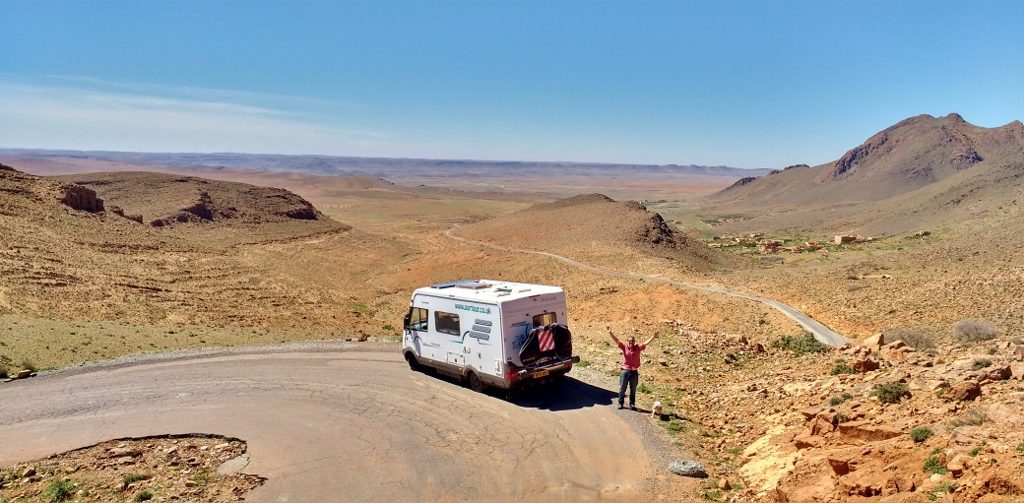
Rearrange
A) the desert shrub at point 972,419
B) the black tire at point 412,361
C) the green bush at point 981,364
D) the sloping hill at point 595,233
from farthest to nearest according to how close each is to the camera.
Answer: the sloping hill at point 595,233, the black tire at point 412,361, the green bush at point 981,364, the desert shrub at point 972,419

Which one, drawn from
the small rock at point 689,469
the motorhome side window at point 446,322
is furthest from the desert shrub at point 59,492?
the small rock at point 689,469

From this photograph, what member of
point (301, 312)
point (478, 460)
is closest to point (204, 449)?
point (478, 460)

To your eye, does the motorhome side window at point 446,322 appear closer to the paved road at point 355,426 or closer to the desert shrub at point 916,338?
the paved road at point 355,426

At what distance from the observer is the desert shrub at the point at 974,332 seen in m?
17.9

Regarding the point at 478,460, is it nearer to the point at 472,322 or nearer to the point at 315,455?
the point at 315,455

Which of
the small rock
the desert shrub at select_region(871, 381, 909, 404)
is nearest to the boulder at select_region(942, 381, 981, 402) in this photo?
the desert shrub at select_region(871, 381, 909, 404)

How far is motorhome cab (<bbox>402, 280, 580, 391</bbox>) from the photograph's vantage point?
1644 centimetres

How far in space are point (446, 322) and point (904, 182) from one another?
501 ft

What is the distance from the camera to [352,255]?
68750 mm

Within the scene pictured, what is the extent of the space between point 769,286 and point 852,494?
30.0m

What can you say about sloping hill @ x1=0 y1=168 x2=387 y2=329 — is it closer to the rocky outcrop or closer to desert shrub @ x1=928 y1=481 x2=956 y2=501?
the rocky outcrop

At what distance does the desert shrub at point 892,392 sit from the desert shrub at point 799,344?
883 centimetres

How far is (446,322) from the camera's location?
18.5 m

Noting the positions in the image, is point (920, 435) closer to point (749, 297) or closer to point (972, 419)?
point (972, 419)
